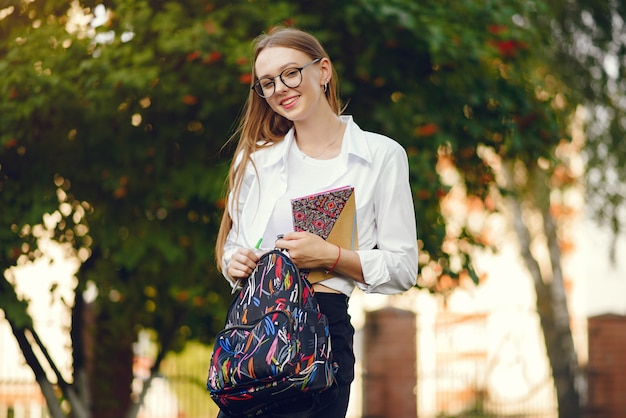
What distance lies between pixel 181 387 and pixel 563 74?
5.77 m

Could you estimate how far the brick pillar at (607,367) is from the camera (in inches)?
488

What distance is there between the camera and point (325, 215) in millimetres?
2500

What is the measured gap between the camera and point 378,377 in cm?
1109

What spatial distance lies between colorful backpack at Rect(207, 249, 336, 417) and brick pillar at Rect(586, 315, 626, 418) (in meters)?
10.7

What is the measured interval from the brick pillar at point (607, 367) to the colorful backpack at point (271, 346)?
1068cm

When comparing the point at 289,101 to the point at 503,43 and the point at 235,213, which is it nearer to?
the point at 235,213

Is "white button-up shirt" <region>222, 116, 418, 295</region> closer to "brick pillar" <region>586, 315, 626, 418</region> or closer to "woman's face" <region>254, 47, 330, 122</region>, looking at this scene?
"woman's face" <region>254, 47, 330, 122</region>

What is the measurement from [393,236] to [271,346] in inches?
18.7

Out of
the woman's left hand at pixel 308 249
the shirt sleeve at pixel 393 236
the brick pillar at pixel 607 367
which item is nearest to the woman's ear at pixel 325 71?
the shirt sleeve at pixel 393 236

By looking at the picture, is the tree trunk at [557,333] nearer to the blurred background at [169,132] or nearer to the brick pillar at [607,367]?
the brick pillar at [607,367]

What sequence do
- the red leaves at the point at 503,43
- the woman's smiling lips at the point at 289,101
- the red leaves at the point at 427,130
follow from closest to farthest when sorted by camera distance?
the woman's smiling lips at the point at 289,101
the red leaves at the point at 427,130
the red leaves at the point at 503,43

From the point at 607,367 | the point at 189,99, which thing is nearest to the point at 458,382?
the point at 607,367

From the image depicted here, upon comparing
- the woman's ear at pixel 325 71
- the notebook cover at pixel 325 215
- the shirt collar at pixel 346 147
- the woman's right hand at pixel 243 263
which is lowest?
the woman's right hand at pixel 243 263

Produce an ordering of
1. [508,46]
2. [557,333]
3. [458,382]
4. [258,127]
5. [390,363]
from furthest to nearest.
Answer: [458,382], [557,333], [390,363], [508,46], [258,127]
